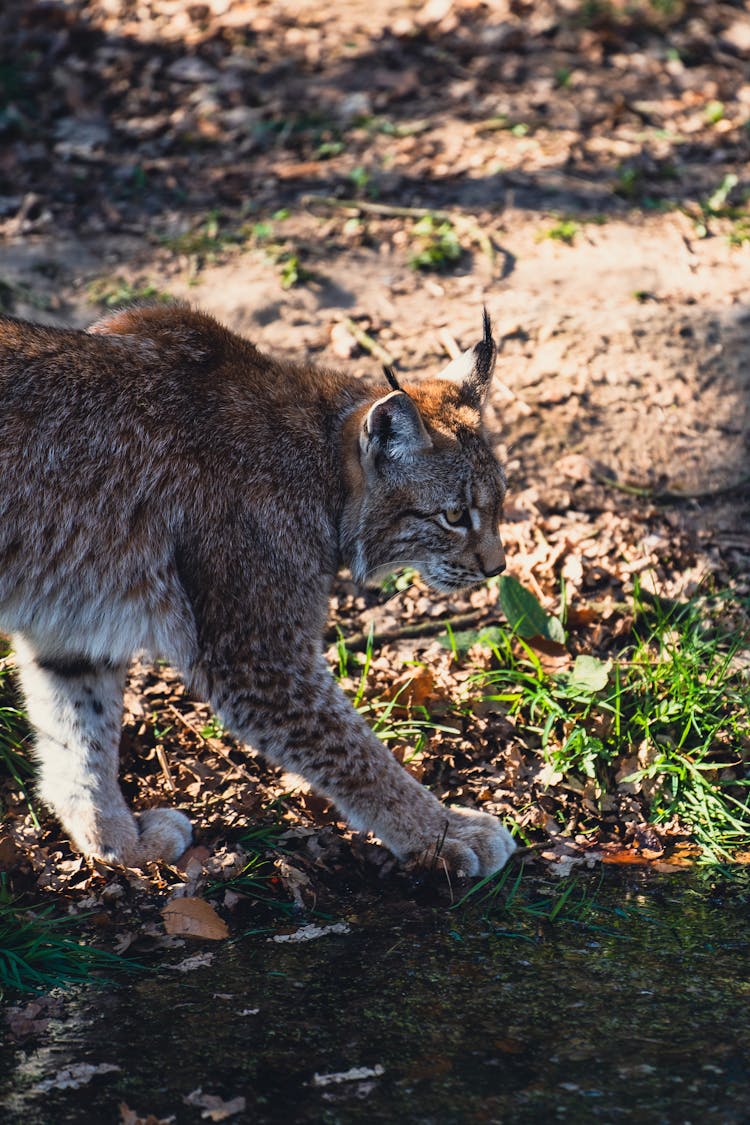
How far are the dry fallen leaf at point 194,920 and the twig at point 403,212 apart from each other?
169 inches

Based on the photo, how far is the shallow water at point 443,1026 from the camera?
273 cm

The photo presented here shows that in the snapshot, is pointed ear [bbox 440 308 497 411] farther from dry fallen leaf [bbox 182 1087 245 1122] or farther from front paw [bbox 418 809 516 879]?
dry fallen leaf [bbox 182 1087 245 1122]

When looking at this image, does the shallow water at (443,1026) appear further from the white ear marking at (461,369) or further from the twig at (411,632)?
the white ear marking at (461,369)

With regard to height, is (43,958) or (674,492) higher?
(43,958)

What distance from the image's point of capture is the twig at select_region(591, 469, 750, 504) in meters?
5.43

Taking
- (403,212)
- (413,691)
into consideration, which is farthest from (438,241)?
(413,691)

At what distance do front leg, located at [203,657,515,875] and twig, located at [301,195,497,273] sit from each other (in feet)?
12.3

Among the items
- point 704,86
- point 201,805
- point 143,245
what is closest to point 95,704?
point 201,805

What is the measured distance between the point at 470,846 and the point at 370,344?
2910 mm

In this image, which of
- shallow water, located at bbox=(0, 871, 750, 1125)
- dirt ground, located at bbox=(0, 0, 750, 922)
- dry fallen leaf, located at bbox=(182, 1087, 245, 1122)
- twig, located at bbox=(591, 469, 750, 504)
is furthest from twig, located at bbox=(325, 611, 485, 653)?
dry fallen leaf, located at bbox=(182, 1087, 245, 1122)

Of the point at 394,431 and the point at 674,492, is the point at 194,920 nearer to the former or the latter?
the point at 394,431

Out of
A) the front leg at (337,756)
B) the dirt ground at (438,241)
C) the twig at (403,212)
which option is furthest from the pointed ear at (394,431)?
the twig at (403,212)

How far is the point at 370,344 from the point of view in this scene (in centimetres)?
606

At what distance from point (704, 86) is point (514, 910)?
6.63m
